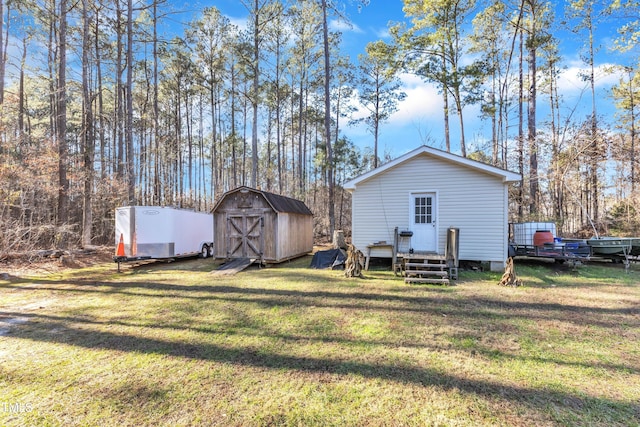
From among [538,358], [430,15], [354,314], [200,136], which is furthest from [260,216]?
[200,136]

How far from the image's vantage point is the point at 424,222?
30.3ft

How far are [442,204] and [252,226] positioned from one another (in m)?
6.75

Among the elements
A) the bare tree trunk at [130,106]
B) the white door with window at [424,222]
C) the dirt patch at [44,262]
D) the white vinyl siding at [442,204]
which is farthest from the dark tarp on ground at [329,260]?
the bare tree trunk at [130,106]

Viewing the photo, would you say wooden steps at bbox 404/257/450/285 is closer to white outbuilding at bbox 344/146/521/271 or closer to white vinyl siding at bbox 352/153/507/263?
white outbuilding at bbox 344/146/521/271

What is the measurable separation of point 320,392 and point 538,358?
275 cm

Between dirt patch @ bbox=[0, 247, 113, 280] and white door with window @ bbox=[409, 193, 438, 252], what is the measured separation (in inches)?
478

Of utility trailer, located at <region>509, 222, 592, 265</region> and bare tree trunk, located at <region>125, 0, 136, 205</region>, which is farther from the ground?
bare tree trunk, located at <region>125, 0, 136, 205</region>

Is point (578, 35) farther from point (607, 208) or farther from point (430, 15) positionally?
point (607, 208)

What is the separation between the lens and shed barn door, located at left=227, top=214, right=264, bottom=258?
10.6 m

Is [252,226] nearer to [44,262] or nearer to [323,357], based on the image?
[44,262]

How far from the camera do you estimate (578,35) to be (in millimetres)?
14945

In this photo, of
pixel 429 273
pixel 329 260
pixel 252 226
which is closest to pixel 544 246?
pixel 429 273

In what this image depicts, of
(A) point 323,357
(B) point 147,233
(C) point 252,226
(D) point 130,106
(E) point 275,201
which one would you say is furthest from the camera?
(D) point 130,106

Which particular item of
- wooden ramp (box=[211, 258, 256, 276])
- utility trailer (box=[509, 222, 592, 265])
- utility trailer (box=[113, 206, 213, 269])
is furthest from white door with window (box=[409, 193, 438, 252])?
utility trailer (box=[113, 206, 213, 269])
